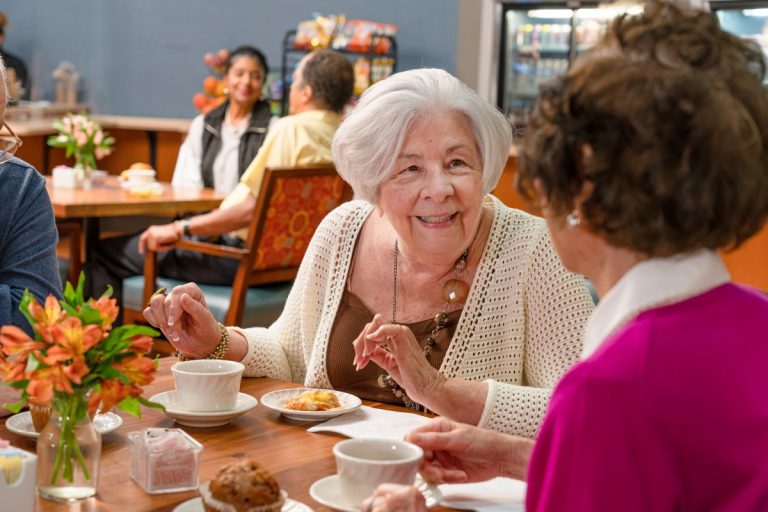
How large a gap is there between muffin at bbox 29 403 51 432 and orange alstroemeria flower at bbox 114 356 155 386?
0.27 meters

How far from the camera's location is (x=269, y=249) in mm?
4016

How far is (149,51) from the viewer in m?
8.75

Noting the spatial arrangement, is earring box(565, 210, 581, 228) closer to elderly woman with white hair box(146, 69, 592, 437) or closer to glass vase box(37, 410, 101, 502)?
glass vase box(37, 410, 101, 502)

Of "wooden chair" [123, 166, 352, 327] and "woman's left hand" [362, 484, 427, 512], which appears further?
"wooden chair" [123, 166, 352, 327]

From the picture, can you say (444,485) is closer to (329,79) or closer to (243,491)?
(243,491)

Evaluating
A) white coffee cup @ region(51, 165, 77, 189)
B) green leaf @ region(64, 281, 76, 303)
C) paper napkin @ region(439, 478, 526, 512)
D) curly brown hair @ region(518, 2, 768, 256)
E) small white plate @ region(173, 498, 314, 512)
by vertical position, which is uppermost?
curly brown hair @ region(518, 2, 768, 256)

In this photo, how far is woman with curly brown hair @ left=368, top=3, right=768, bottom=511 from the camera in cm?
94

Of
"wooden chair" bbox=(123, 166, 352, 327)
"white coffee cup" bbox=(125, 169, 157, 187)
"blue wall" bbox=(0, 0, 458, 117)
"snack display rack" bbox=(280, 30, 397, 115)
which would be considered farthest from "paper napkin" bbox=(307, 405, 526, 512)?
"blue wall" bbox=(0, 0, 458, 117)

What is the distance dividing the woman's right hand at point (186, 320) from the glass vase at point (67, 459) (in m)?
0.59

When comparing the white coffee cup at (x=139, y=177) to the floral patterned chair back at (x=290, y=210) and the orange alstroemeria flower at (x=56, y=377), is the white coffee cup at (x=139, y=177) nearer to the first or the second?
the floral patterned chair back at (x=290, y=210)

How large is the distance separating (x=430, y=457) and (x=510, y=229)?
2.55ft

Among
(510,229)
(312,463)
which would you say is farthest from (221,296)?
(312,463)

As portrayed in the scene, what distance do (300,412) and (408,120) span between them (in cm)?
65

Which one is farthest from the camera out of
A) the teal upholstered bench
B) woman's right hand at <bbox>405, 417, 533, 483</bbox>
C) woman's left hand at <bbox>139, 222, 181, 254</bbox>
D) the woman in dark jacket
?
the woman in dark jacket
